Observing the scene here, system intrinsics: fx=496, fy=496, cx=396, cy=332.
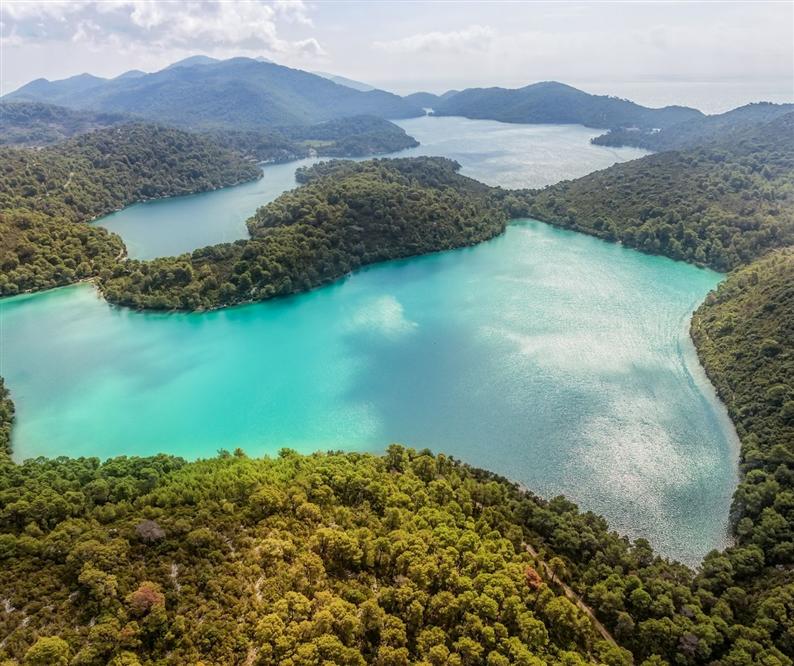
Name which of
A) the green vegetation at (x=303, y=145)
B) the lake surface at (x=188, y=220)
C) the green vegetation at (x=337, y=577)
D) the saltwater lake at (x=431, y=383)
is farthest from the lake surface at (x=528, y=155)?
the green vegetation at (x=337, y=577)

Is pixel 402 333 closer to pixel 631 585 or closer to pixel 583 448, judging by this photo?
pixel 583 448

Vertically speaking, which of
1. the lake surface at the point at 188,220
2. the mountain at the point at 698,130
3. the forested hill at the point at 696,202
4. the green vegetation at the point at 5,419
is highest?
the mountain at the point at 698,130

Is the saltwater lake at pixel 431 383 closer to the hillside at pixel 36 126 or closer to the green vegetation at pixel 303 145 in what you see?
the green vegetation at pixel 303 145

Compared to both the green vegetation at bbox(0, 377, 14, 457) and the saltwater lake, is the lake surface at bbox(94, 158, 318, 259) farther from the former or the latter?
the green vegetation at bbox(0, 377, 14, 457)

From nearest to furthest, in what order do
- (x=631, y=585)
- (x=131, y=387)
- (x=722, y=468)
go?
(x=631, y=585) < (x=722, y=468) < (x=131, y=387)

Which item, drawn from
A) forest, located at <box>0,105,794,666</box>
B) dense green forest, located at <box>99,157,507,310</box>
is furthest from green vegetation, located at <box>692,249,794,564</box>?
dense green forest, located at <box>99,157,507,310</box>

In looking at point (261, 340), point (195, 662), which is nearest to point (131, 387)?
point (261, 340)

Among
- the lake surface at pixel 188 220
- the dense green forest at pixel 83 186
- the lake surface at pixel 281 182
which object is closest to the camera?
the dense green forest at pixel 83 186
